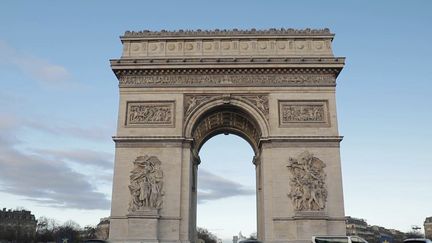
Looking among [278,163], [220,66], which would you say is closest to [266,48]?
[220,66]

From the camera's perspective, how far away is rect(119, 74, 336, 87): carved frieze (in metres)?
26.1

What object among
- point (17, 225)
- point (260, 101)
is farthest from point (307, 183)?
point (17, 225)

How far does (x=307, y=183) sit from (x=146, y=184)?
883 cm

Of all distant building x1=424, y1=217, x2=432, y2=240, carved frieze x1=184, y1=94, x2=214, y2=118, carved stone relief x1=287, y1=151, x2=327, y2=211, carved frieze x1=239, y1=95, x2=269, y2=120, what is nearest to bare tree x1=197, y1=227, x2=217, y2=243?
distant building x1=424, y1=217, x2=432, y2=240

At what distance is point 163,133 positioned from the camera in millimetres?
25469

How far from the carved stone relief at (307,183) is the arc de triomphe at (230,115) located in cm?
5

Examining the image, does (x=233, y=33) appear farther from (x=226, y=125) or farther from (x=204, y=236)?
(x=204, y=236)

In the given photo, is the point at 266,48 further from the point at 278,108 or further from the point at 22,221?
the point at 22,221

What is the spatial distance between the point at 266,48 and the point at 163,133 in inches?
319

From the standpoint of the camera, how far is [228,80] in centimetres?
2636

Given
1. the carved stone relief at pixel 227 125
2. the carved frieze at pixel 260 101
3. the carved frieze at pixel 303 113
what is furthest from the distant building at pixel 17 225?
the carved frieze at pixel 303 113

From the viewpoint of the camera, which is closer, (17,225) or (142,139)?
(142,139)

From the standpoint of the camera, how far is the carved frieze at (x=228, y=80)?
85.8 feet

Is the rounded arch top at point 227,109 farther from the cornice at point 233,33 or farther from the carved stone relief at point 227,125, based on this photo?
the cornice at point 233,33
